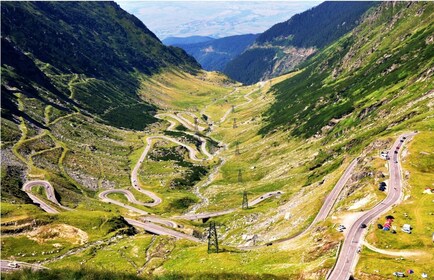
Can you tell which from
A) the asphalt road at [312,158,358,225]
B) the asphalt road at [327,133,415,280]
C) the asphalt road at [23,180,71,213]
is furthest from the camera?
the asphalt road at [23,180,71,213]

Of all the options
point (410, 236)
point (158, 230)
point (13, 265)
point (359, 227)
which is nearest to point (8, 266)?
point (13, 265)

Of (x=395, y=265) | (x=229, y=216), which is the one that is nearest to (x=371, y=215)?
(x=395, y=265)

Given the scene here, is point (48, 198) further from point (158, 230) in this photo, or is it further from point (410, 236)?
point (410, 236)

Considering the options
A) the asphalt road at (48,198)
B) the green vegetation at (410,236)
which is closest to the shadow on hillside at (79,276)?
the green vegetation at (410,236)

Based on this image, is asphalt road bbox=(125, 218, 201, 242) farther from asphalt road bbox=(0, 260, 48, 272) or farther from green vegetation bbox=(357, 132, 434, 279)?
green vegetation bbox=(357, 132, 434, 279)

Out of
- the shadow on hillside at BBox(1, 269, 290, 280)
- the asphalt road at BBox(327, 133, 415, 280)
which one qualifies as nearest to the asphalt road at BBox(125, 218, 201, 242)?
the shadow on hillside at BBox(1, 269, 290, 280)

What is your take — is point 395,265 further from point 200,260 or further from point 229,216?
point 229,216

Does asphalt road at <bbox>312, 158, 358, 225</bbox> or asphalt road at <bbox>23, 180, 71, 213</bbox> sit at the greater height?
asphalt road at <bbox>312, 158, 358, 225</bbox>

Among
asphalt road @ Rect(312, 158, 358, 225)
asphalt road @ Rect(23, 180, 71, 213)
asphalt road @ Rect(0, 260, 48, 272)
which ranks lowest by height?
asphalt road @ Rect(23, 180, 71, 213)
